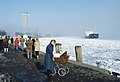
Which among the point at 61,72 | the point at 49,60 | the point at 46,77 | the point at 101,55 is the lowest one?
the point at 101,55

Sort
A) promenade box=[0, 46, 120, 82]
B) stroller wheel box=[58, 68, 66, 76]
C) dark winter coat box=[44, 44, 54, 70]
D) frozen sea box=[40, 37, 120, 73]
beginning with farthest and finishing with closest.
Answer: frozen sea box=[40, 37, 120, 73]
stroller wheel box=[58, 68, 66, 76]
dark winter coat box=[44, 44, 54, 70]
promenade box=[0, 46, 120, 82]

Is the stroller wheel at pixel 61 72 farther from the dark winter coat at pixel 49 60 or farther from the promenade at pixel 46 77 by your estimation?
the dark winter coat at pixel 49 60

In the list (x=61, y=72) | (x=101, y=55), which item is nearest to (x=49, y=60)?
(x=61, y=72)

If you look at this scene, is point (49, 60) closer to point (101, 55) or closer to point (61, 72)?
point (61, 72)

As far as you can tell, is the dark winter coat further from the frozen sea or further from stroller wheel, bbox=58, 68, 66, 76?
the frozen sea

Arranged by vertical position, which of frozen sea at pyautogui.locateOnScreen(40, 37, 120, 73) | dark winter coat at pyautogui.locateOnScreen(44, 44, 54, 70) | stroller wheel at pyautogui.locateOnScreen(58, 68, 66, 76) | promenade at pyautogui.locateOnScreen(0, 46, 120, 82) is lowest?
frozen sea at pyautogui.locateOnScreen(40, 37, 120, 73)

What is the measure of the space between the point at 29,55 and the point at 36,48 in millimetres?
743


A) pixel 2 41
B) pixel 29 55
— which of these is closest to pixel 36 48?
pixel 29 55

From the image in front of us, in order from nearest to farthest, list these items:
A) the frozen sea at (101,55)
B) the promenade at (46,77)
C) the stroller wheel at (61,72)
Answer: the promenade at (46,77) < the stroller wheel at (61,72) < the frozen sea at (101,55)

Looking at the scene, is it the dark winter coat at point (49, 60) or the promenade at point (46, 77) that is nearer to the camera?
the promenade at point (46, 77)

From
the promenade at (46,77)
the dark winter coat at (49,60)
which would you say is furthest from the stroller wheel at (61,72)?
the dark winter coat at (49,60)

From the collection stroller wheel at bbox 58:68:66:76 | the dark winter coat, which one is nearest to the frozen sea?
stroller wheel at bbox 58:68:66:76

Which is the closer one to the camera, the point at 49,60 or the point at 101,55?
the point at 49,60

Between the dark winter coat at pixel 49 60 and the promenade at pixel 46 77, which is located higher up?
the dark winter coat at pixel 49 60
